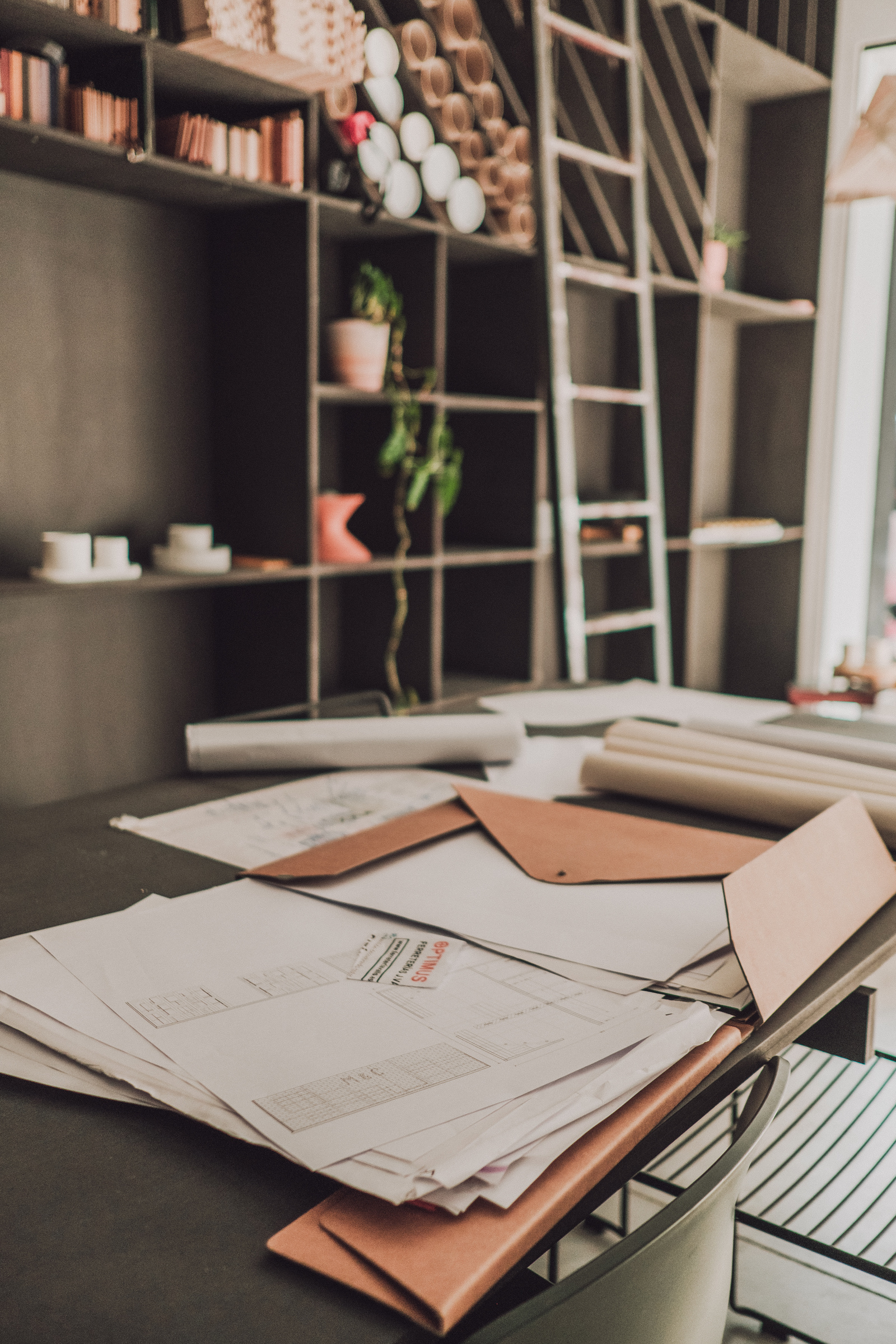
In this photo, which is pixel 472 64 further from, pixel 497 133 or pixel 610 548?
pixel 610 548

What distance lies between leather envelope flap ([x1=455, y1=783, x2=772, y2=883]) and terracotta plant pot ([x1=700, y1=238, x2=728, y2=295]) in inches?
122

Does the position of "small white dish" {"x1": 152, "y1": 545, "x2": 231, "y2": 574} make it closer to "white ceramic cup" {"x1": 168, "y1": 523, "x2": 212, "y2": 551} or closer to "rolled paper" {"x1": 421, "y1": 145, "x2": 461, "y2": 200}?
"white ceramic cup" {"x1": 168, "y1": 523, "x2": 212, "y2": 551}

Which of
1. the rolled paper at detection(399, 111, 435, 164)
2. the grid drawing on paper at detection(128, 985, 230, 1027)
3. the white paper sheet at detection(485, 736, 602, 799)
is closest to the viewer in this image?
the grid drawing on paper at detection(128, 985, 230, 1027)

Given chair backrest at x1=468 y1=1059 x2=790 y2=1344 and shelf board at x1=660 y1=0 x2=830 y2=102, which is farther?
shelf board at x1=660 y1=0 x2=830 y2=102

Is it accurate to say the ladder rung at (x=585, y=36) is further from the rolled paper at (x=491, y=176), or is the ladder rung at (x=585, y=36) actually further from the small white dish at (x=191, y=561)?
the small white dish at (x=191, y=561)

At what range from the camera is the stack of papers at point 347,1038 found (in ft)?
2.08

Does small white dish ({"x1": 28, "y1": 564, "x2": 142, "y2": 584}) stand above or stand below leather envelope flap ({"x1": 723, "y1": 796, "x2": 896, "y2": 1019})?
above

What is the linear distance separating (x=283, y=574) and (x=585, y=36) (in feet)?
5.87

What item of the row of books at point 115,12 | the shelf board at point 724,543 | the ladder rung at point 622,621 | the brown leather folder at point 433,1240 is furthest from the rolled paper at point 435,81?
the brown leather folder at point 433,1240

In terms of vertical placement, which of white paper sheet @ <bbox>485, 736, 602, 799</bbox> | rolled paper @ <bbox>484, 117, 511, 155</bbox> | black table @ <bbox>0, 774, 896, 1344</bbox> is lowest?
black table @ <bbox>0, 774, 896, 1344</bbox>

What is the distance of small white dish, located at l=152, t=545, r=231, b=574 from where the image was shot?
2.35 m

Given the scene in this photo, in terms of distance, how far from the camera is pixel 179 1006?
79 centimetres

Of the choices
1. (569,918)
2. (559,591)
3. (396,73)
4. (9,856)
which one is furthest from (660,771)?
(396,73)

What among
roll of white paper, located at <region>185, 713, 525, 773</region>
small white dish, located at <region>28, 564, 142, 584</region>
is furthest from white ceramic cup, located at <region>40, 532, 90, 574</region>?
roll of white paper, located at <region>185, 713, 525, 773</region>
